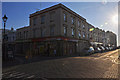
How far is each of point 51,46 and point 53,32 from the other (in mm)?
3355

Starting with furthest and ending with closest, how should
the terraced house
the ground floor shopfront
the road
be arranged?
the terraced house < the ground floor shopfront < the road

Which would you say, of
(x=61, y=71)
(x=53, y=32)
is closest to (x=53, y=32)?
(x=53, y=32)

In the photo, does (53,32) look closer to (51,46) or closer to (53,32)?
(53,32)

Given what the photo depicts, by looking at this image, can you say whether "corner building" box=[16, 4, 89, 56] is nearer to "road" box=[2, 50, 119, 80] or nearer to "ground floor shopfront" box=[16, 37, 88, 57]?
"ground floor shopfront" box=[16, 37, 88, 57]

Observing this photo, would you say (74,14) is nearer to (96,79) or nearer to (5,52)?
(5,52)

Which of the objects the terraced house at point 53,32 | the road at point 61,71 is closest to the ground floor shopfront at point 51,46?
the terraced house at point 53,32

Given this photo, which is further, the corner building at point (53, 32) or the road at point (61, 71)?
the corner building at point (53, 32)

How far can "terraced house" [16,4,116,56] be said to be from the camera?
63.4 feet

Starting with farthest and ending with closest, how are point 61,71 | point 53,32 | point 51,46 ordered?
point 53,32 < point 51,46 < point 61,71

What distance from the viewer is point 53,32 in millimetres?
20328

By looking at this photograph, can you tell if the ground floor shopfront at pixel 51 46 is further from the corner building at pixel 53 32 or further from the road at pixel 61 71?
the road at pixel 61 71

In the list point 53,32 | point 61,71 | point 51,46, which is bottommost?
point 61,71

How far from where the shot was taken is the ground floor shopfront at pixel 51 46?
18891mm

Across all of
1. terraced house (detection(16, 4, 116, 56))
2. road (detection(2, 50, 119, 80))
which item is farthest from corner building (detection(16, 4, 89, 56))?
road (detection(2, 50, 119, 80))
